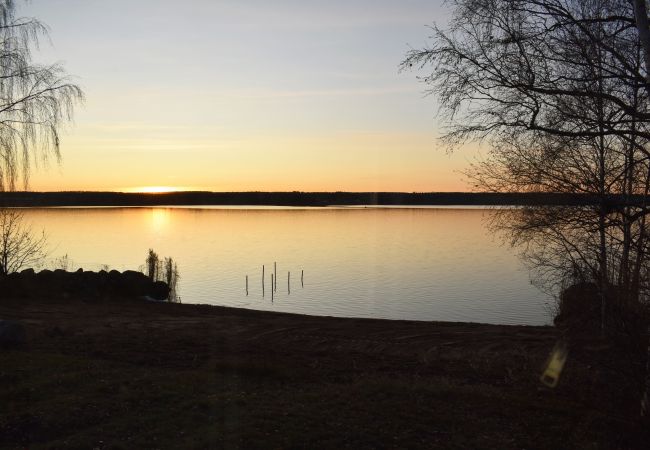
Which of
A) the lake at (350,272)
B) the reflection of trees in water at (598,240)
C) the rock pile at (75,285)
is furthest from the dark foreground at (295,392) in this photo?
the rock pile at (75,285)

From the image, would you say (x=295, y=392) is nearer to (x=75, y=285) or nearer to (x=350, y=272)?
(x=75, y=285)

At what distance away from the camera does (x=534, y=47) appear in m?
9.31

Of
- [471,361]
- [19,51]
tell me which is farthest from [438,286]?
[19,51]

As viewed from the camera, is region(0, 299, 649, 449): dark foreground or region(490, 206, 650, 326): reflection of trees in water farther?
region(490, 206, 650, 326): reflection of trees in water

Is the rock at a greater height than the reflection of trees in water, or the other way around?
the reflection of trees in water

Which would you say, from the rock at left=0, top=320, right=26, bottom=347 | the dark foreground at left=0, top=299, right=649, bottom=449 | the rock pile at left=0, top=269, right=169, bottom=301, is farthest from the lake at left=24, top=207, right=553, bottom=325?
the rock at left=0, top=320, right=26, bottom=347

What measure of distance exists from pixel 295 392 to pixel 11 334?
768cm

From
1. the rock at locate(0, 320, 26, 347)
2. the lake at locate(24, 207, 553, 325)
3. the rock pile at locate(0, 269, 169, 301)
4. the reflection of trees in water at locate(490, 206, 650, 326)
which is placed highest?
the reflection of trees in water at locate(490, 206, 650, 326)

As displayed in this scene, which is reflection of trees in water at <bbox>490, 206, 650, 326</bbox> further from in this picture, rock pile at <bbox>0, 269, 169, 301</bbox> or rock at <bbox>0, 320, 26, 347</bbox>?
rock pile at <bbox>0, 269, 169, 301</bbox>

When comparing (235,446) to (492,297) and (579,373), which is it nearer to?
(579,373)

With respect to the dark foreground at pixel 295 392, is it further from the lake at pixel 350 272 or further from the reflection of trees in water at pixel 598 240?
the lake at pixel 350 272

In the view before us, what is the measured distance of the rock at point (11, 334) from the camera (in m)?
13.9

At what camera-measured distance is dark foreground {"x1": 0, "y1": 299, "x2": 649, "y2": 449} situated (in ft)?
28.2

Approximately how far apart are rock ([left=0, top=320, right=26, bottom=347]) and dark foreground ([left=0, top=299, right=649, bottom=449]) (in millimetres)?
267
